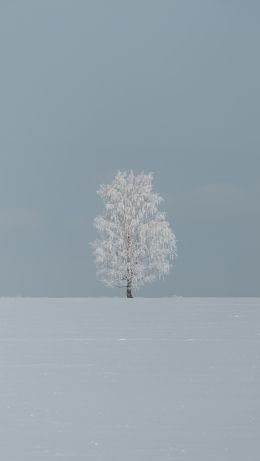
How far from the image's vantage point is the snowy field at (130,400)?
6.07 meters

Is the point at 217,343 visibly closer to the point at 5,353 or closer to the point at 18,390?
the point at 5,353

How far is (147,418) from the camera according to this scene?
7.34 m

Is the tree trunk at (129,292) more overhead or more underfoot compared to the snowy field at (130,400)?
more overhead

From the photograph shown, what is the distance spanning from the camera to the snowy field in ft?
19.9

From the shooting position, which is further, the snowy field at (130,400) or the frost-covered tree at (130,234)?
the frost-covered tree at (130,234)

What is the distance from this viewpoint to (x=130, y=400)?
8.41m

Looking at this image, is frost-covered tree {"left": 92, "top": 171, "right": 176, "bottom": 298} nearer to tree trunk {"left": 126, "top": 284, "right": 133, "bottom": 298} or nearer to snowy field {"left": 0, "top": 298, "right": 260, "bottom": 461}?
tree trunk {"left": 126, "top": 284, "right": 133, "bottom": 298}

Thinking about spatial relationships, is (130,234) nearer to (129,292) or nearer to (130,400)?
(129,292)

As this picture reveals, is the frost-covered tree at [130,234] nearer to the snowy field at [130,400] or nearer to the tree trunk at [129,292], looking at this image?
the tree trunk at [129,292]

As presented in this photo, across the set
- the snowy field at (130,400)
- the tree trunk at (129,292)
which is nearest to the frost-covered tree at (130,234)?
the tree trunk at (129,292)

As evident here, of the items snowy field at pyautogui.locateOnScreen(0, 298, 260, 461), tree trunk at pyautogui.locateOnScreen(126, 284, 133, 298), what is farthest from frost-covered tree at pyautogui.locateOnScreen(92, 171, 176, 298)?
snowy field at pyautogui.locateOnScreen(0, 298, 260, 461)

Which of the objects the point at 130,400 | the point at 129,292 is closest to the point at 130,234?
the point at 129,292

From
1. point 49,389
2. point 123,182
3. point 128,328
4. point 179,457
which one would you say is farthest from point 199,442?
point 123,182

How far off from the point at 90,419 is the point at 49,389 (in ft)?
6.93
